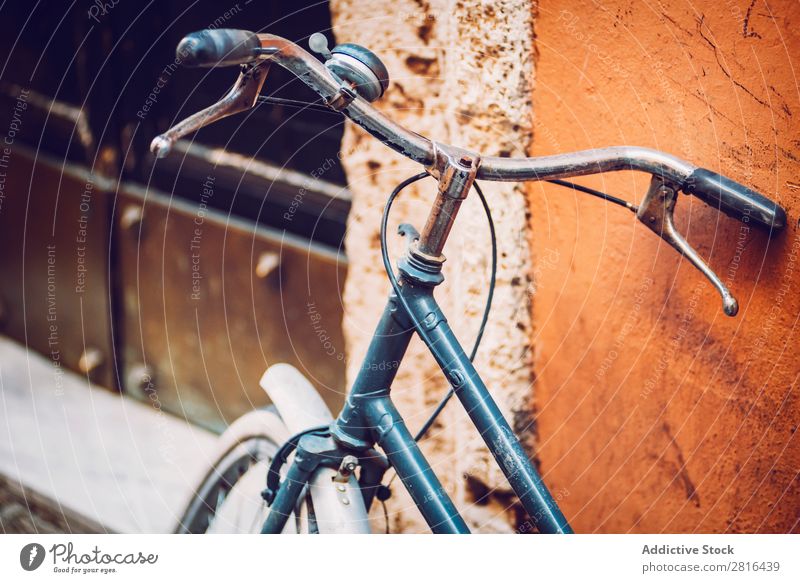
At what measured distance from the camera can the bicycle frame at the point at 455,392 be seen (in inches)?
35.3

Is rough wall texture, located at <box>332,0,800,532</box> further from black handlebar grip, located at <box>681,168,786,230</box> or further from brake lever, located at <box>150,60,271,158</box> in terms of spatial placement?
brake lever, located at <box>150,60,271,158</box>

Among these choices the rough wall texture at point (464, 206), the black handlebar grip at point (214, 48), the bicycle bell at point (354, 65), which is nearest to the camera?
the black handlebar grip at point (214, 48)

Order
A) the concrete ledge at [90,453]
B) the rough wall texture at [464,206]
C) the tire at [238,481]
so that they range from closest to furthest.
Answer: the rough wall texture at [464,206] → the tire at [238,481] → the concrete ledge at [90,453]

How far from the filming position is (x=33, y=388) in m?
2.27

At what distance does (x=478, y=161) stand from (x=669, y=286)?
425 millimetres

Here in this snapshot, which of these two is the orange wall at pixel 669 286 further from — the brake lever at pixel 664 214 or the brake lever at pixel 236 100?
the brake lever at pixel 236 100

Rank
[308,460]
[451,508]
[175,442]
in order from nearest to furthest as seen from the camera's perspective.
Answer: [451,508] → [308,460] → [175,442]

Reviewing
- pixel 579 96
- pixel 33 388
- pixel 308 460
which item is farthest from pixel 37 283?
pixel 579 96

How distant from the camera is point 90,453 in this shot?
2031 mm

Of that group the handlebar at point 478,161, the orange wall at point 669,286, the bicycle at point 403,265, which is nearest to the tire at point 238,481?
the bicycle at point 403,265

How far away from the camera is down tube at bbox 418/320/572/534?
0.91 meters

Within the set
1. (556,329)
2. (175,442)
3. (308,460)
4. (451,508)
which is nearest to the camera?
(451,508)
